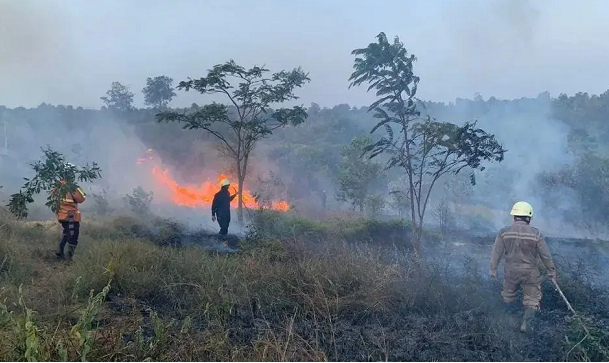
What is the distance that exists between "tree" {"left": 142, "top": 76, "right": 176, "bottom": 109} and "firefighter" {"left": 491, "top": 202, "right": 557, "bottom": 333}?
124ft

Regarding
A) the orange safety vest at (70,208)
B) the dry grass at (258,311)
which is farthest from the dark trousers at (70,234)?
the dry grass at (258,311)

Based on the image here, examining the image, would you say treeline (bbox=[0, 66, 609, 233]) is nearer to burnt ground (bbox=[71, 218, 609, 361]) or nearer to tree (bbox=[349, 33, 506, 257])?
tree (bbox=[349, 33, 506, 257])

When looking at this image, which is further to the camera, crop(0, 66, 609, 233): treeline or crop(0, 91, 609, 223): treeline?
crop(0, 66, 609, 233): treeline

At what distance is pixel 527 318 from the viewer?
228 inches

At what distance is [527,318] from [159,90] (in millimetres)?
38963

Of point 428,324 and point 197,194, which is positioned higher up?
point 197,194

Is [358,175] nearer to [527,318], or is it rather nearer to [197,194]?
[197,194]

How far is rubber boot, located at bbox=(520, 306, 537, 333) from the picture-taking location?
5.51 meters

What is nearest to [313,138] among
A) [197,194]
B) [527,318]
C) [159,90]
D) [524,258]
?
[159,90]

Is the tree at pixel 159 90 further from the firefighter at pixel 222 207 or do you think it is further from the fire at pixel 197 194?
the firefighter at pixel 222 207

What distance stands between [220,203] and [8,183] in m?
19.5

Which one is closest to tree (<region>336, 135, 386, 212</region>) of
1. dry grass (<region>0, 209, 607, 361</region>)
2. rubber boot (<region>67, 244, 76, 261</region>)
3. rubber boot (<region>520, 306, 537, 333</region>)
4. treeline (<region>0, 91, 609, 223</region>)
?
treeline (<region>0, 91, 609, 223</region>)

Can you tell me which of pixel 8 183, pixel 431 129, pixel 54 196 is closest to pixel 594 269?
pixel 431 129

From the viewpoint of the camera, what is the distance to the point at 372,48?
9.30m
